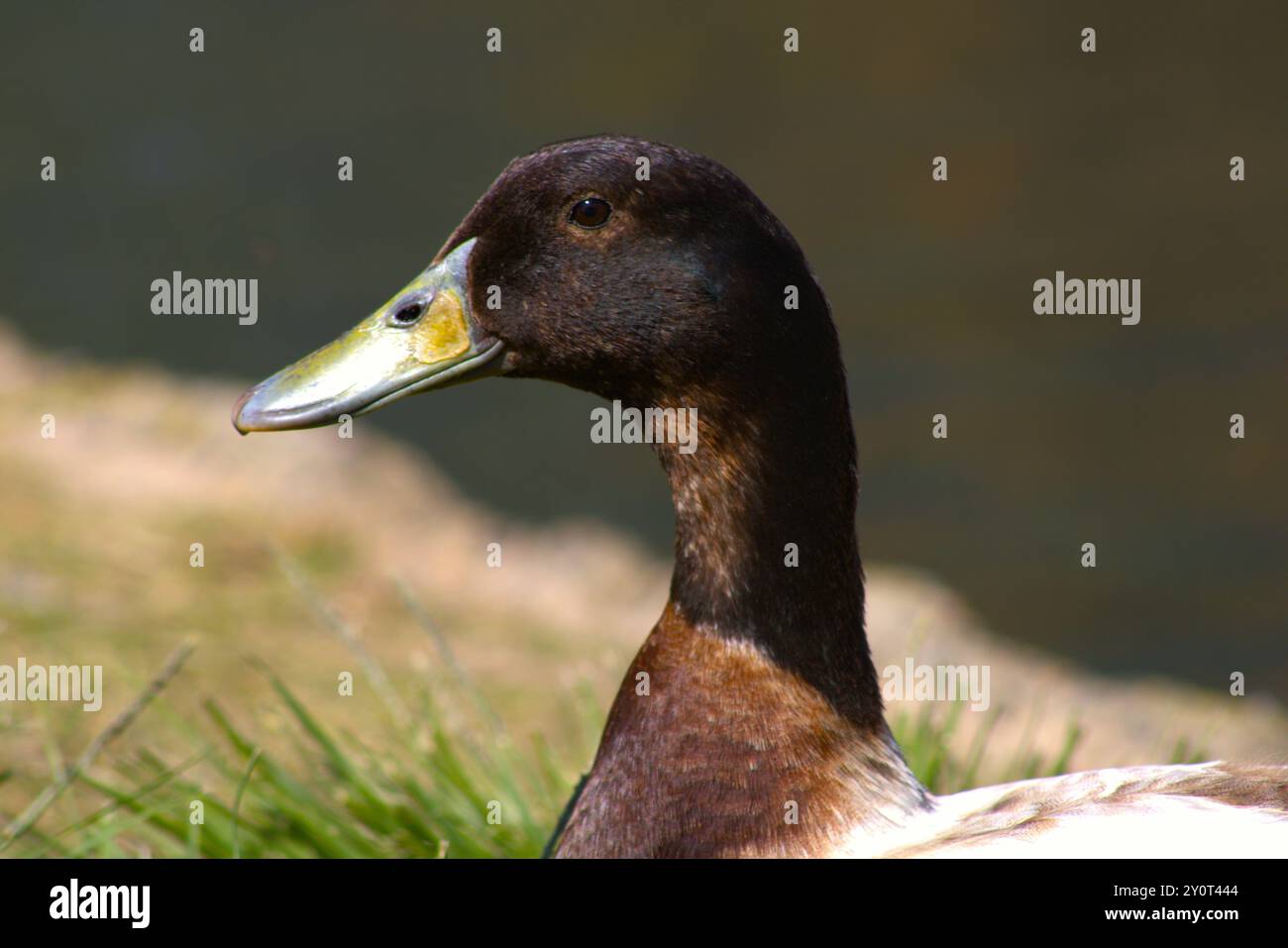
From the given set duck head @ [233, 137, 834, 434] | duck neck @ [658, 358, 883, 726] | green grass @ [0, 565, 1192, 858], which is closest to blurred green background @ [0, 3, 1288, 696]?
green grass @ [0, 565, 1192, 858]

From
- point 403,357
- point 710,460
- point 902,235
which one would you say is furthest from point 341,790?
point 902,235

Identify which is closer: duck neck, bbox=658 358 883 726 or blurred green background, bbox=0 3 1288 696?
duck neck, bbox=658 358 883 726

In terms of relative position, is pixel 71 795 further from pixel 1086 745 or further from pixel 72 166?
pixel 72 166

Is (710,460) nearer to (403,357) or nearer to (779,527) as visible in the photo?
(779,527)

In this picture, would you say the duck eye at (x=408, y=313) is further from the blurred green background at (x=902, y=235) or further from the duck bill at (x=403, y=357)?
the blurred green background at (x=902, y=235)

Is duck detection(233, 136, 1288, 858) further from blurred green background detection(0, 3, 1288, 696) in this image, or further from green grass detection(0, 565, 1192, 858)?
blurred green background detection(0, 3, 1288, 696)

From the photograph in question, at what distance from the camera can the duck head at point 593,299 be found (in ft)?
6.59

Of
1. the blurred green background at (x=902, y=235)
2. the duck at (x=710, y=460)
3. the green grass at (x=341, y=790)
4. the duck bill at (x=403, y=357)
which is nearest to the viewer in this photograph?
the duck at (x=710, y=460)

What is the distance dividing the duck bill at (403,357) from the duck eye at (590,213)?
155 millimetres

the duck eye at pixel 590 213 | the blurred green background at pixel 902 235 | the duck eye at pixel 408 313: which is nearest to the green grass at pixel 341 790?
the duck eye at pixel 408 313

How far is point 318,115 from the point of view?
20.8ft

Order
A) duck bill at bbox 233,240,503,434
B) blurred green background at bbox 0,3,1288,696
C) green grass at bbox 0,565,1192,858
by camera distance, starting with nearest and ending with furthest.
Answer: duck bill at bbox 233,240,503,434 → green grass at bbox 0,565,1192,858 → blurred green background at bbox 0,3,1288,696

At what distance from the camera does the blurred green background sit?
5.55 m
